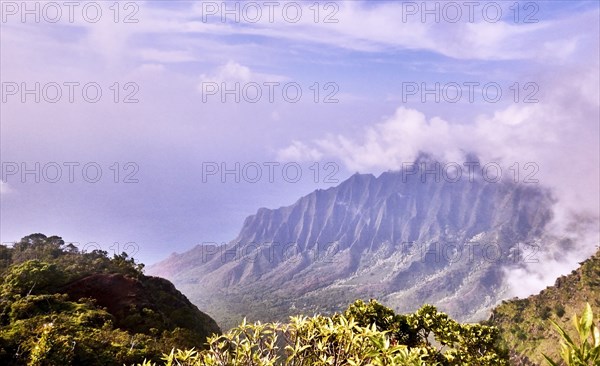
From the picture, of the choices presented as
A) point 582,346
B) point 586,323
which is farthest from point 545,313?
point 586,323

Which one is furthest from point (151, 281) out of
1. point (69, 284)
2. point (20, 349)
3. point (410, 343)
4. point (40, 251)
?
point (410, 343)

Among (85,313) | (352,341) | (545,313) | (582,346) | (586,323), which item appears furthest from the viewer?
(545,313)

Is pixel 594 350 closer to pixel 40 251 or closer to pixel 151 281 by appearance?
pixel 151 281

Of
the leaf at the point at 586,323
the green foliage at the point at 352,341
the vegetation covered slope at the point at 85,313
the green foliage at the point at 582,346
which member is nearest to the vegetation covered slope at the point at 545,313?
the vegetation covered slope at the point at 85,313

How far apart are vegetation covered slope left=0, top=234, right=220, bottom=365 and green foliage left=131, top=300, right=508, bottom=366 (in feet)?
14.4

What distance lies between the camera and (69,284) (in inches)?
1555

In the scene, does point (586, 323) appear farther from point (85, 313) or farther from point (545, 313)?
point (545, 313)

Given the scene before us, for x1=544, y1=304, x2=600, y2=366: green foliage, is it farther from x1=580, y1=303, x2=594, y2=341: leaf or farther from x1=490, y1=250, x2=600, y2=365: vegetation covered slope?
x1=490, y1=250, x2=600, y2=365: vegetation covered slope

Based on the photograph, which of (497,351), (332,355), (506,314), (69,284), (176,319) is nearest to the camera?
(332,355)

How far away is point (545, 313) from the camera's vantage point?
318 feet

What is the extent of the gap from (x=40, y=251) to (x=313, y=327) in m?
63.7

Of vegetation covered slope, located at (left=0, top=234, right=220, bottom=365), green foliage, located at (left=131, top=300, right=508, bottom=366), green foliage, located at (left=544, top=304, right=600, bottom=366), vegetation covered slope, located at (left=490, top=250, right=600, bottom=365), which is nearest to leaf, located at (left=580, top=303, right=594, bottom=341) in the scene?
green foliage, located at (left=544, top=304, right=600, bottom=366)

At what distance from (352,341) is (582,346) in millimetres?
5315

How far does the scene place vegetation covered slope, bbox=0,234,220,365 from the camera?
19.3 meters
